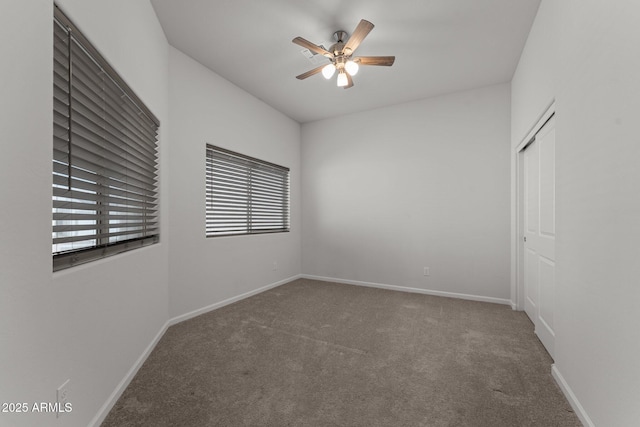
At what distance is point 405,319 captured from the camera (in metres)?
2.94

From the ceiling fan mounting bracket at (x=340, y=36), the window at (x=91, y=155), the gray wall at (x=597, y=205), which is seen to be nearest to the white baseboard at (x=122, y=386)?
the window at (x=91, y=155)

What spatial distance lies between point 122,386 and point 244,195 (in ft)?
8.30

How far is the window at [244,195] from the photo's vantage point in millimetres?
3336

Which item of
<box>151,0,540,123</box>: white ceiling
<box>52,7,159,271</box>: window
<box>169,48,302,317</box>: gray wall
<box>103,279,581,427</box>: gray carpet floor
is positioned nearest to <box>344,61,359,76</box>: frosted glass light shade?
<box>151,0,540,123</box>: white ceiling

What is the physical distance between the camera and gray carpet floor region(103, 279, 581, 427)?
59.9 inches

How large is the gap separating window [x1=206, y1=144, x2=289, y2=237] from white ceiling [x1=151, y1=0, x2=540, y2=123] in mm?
1083

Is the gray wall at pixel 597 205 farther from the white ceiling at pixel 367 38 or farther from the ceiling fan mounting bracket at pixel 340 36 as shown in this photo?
the ceiling fan mounting bracket at pixel 340 36

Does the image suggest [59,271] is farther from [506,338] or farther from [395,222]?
[395,222]

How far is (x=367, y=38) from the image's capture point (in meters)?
2.64

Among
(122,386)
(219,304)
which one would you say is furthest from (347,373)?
(219,304)

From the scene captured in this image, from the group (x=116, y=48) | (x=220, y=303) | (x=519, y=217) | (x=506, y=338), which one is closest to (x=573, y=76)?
(x=519, y=217)

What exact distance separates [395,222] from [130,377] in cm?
355

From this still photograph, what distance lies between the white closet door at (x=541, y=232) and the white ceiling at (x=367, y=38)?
3.45 ft

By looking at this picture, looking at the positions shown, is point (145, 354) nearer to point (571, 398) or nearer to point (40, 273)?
point (40, 273)
